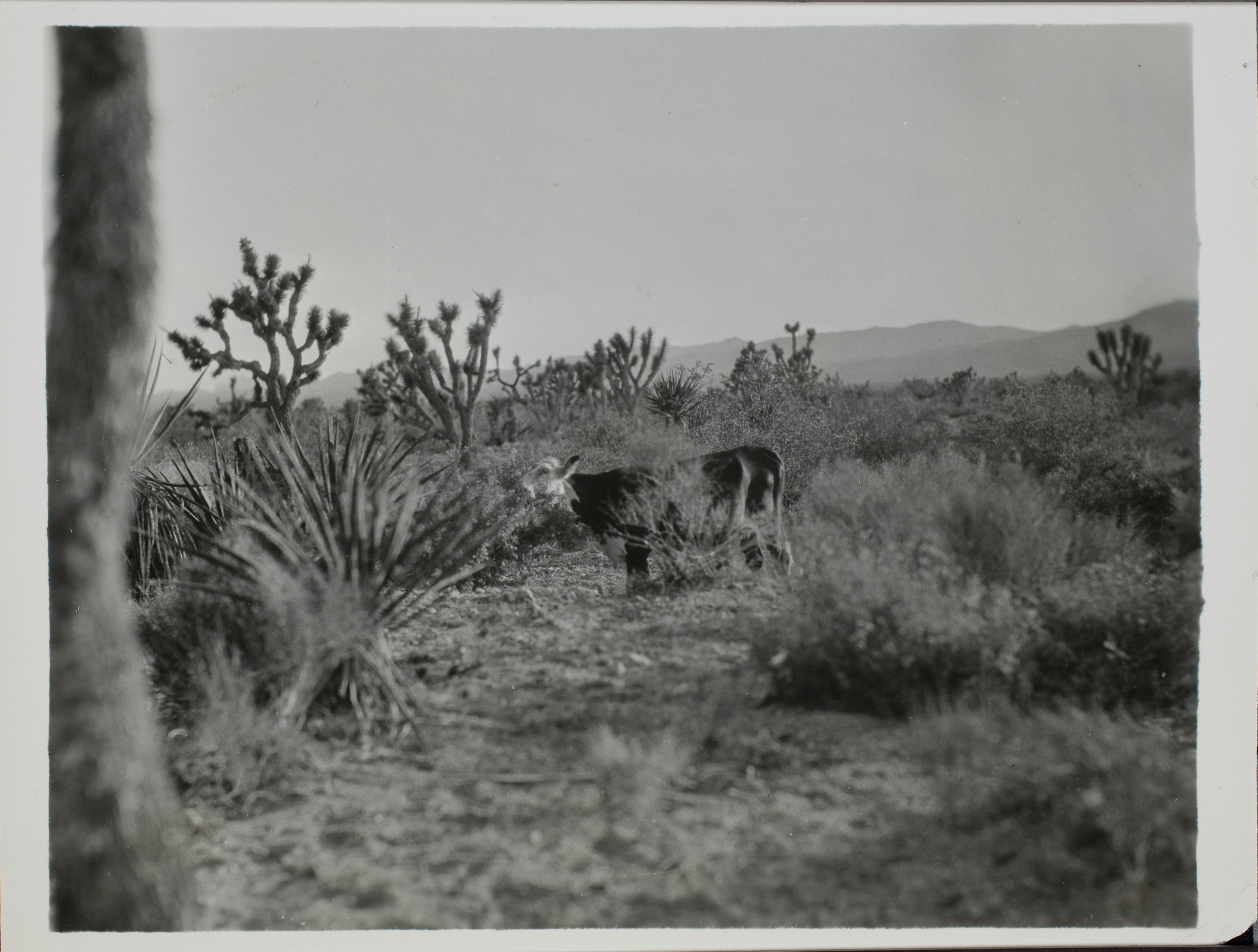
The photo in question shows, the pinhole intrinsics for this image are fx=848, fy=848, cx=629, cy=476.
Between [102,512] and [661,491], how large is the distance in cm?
374

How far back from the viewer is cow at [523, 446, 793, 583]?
251 inches

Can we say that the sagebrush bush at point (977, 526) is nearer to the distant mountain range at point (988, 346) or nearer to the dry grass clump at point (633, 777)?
the distant mountain range at point (988, 346)

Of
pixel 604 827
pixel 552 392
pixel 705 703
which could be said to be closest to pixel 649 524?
pixel 705 703

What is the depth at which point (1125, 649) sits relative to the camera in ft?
14.9

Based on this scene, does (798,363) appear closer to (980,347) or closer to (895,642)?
(980,347)

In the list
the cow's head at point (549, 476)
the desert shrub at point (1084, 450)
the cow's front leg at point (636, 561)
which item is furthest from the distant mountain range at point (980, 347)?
the cow's front leg at point (636, 561)

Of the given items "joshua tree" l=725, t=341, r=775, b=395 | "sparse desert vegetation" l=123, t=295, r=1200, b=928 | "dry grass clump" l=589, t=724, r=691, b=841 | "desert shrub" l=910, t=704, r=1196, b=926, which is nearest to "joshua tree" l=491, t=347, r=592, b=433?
"joshua tree" l=725, t=341, r=775, b=395

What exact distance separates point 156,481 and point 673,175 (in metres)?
4.35

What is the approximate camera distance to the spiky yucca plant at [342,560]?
178 inches

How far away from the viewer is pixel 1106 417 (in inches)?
242

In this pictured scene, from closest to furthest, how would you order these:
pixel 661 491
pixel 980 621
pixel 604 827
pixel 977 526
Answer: pixel 604 827
pixel 980 621
pixel 977 526
pixel 661 491

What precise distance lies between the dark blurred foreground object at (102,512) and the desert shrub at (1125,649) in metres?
4.36

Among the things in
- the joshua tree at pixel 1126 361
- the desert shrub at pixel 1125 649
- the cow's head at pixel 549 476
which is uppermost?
the joshua tree at pixel 1126 361

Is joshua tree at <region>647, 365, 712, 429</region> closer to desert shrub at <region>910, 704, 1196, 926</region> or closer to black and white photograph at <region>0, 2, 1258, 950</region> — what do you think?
black and white photograph at <region>0, 2, 1258, 950</region>
